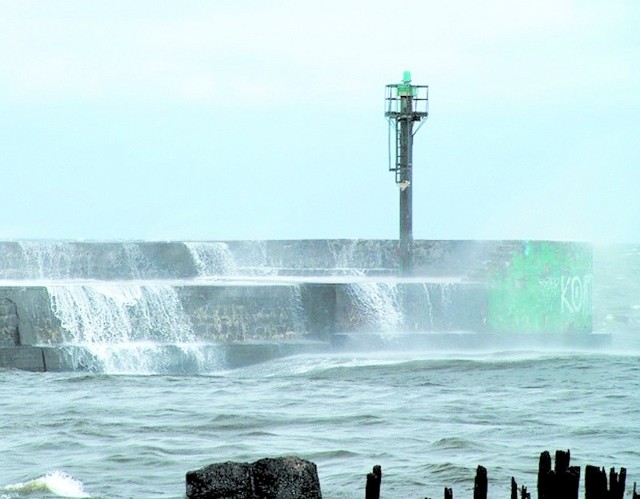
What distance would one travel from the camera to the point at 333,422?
39.6ft


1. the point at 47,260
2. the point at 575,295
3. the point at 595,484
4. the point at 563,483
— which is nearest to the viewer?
the point at 595,484

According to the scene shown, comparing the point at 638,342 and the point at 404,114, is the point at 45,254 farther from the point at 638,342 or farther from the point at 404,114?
the point at 638,342

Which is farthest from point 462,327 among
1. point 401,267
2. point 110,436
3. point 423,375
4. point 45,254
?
point 110,436

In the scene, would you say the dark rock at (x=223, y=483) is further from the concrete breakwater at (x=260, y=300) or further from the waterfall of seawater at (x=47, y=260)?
the waterfall of seawater at (x=47, y=260)

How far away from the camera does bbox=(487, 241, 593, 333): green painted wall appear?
2084cm

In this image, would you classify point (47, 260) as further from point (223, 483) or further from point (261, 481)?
point (261, 481)

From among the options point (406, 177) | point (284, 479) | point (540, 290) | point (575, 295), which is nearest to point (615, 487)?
point (284, 479)

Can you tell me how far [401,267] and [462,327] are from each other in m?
2.75

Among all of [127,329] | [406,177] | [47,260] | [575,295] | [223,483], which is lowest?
[223,483]

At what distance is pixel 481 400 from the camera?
1398 cm

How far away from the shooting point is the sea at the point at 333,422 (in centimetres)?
941

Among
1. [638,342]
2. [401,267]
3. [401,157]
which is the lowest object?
[638,342]

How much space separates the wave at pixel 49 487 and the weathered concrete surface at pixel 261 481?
1451 mm

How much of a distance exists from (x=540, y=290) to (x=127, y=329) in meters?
7.09
